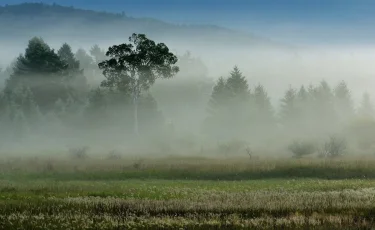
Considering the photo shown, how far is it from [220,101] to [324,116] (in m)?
25.7

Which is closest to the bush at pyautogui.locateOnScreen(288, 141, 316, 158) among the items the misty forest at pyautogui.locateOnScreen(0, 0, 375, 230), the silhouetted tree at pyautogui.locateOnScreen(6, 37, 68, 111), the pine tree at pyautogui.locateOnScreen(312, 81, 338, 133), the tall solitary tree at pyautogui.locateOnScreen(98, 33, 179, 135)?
the misty forest at pyautogui.locateOnScreen(0, 0, 375, 230)

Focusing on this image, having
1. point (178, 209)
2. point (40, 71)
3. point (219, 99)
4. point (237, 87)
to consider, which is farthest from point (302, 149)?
point (40, 71)

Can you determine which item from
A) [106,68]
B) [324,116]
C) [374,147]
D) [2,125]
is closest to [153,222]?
[106,68]

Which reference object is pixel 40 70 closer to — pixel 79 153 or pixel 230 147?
pixel 230 147

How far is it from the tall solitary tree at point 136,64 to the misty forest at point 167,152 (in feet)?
0.56

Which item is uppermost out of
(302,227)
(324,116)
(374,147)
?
(324,116)

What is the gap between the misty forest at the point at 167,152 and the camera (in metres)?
21.6

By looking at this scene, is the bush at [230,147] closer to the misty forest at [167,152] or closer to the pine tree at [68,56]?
the misty forest at [167,152]

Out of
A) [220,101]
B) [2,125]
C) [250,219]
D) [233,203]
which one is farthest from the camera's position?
[220,101]

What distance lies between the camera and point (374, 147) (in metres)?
96.4

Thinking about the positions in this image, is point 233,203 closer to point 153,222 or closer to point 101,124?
point 153,222

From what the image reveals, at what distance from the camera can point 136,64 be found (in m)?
91.5

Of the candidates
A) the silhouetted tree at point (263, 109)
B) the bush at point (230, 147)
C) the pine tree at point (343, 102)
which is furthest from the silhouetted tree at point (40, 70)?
the pine tree at point (343, 102)

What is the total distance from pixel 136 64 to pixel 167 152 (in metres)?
16.2
